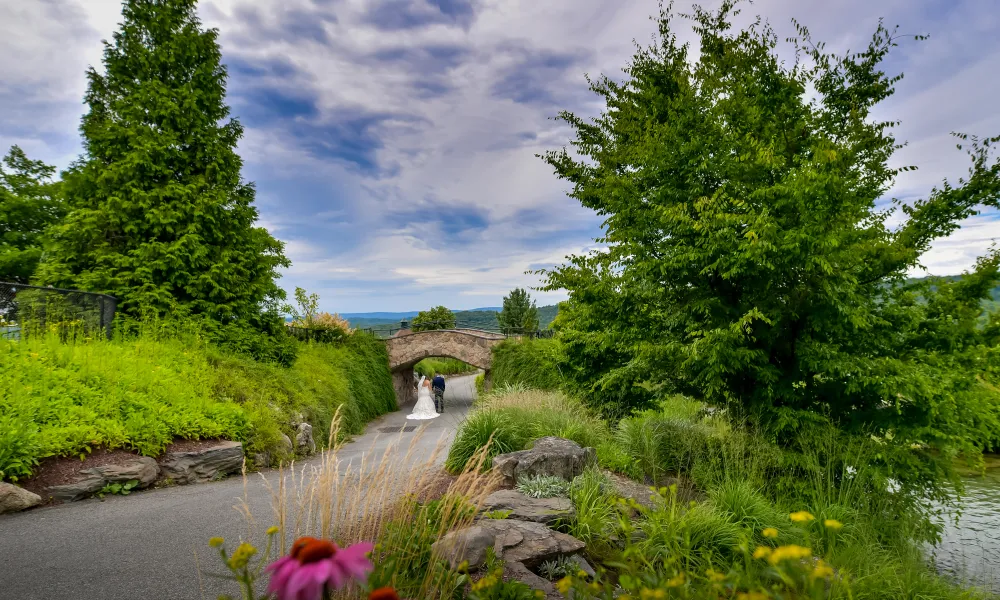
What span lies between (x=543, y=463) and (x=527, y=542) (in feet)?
6.41

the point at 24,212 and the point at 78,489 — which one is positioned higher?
the point at 24,212

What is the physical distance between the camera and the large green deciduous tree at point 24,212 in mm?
15375

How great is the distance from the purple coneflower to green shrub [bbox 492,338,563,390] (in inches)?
607

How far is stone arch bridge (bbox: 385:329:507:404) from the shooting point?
2250 cm

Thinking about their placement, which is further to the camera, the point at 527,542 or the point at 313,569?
the point at 527,542

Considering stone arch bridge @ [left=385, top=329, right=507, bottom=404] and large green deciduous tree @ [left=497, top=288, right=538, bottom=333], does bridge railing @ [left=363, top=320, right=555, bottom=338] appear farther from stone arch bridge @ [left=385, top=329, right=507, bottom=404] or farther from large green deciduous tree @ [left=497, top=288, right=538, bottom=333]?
large green deciduous tree @ [left=497, top=288, right=538, bottom=333]

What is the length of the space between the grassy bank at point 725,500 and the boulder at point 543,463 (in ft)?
1.01

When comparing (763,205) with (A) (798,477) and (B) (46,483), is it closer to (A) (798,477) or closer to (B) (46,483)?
(A) (798,477)

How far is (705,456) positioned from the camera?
277 inches

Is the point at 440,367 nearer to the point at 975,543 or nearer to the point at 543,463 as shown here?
the point at 975,543

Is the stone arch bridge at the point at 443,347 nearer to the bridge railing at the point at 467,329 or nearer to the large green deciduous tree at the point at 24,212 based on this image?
the bridge railing at the point at 467,329

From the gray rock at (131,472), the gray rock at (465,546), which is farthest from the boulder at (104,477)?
the gray rock at (465,546)

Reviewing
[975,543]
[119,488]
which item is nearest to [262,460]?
[119,488]

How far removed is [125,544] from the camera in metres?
4.08
